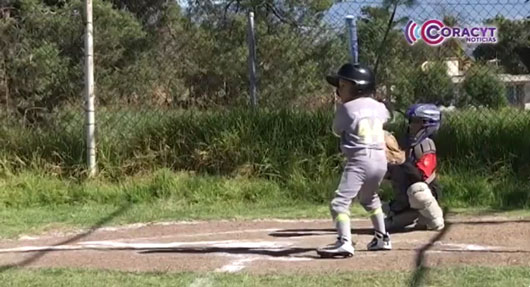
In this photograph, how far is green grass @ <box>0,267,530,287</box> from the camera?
5414 mm

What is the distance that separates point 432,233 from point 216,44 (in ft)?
14.8

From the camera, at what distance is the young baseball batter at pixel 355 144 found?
6227 millimetres

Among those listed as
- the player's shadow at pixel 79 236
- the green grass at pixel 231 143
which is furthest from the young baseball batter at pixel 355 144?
the green grass at pixel 231 143

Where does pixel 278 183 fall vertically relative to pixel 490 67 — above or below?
below

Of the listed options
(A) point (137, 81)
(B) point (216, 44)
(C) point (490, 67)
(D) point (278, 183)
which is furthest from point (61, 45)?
(C) point (490, 67)

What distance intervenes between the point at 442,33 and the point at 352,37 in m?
1.04

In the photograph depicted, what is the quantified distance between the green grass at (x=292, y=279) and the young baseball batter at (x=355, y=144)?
1.93 feet

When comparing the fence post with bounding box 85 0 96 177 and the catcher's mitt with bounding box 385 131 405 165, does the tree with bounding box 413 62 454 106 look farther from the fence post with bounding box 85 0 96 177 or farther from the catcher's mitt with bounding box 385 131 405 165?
the fence post with bounding box 85 0 96 177

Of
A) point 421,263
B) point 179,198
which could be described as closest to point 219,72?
point 179,198

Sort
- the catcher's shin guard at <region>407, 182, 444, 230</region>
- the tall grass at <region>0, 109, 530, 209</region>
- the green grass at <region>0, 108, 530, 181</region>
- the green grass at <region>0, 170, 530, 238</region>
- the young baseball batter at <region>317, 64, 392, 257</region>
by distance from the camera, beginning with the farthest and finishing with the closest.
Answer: the green grass at <region>0, 108, 530, 181</region>
the tall grass at <region>0, 109, 530, 209</region>
the green grass at <region>0, 170, 530, 238</region>
the catcher's shin guard at <region>407, 182, 444, 230</region>
the young baseball batter at <region>317, 64, 392, 257</region>

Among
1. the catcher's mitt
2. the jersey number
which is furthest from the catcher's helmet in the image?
the catcher's mitt

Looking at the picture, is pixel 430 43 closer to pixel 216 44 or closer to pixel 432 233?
pixel 216 44

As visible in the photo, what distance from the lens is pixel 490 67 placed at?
10617 mm

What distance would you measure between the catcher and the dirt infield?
0.57 feet
